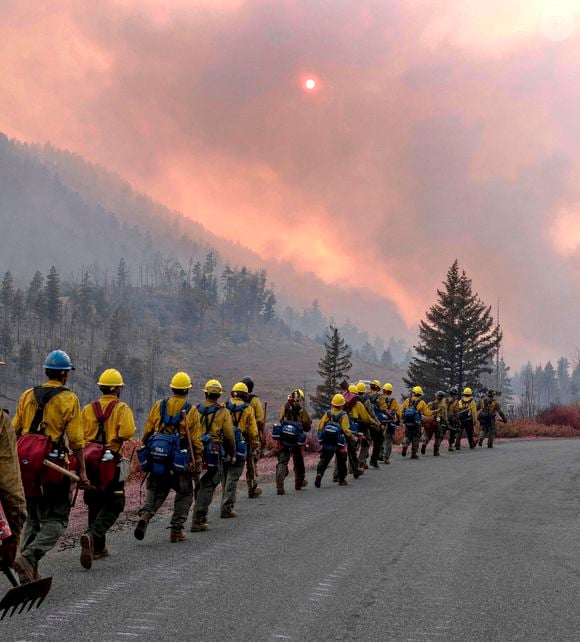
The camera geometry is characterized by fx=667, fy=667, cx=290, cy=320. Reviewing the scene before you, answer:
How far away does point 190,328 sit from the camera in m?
180

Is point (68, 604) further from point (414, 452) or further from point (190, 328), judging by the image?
point (190, 328)

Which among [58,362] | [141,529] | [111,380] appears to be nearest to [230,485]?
[141,529]

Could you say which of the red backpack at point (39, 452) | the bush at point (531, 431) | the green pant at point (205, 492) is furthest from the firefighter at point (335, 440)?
the bush at point (531, 431)

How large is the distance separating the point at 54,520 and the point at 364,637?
336 centimetres

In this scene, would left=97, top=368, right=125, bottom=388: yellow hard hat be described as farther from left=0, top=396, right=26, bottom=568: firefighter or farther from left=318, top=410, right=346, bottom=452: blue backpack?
left=318, top=410, right=346, bottom=452: blue backpack

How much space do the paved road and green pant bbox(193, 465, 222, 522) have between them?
339 millimetres

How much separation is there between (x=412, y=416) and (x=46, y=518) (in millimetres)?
15899

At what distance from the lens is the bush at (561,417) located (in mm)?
41503

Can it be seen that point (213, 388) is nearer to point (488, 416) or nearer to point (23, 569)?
point (23, 569)

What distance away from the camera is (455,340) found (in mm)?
50688

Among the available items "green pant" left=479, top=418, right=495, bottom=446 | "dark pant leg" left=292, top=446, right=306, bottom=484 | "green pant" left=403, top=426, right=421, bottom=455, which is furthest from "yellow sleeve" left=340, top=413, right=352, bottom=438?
"green pant" left=479, top=418, right=495, bottom=446

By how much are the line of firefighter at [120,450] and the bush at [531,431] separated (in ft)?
Result: 75.6

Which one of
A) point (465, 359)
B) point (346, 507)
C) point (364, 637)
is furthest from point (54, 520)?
point (465, 359)

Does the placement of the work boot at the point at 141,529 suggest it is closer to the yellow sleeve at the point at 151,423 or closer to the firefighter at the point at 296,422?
the yellow sleeve at the point at 151,423
